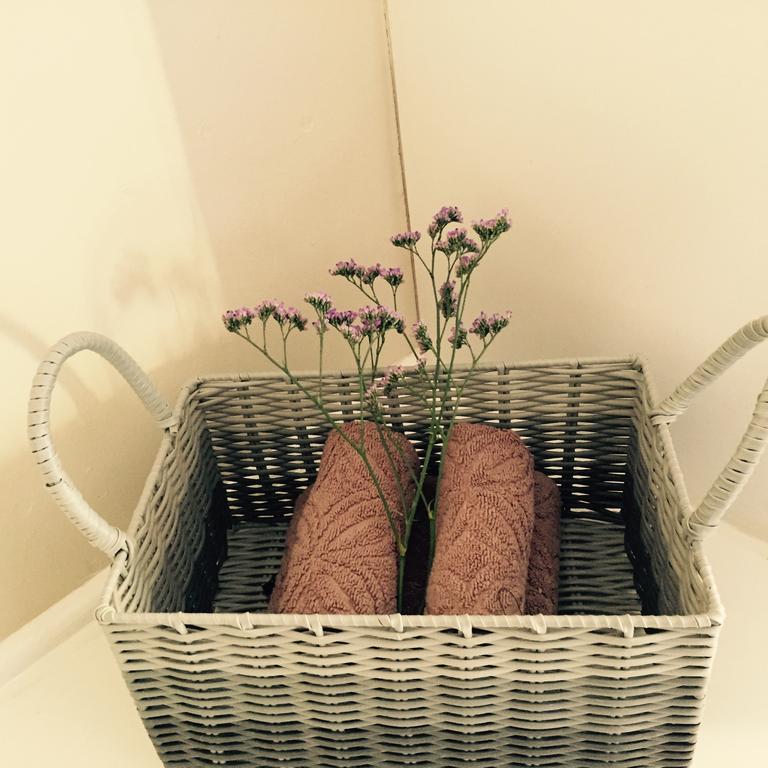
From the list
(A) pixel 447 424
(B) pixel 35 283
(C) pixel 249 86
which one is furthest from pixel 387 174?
(B) pixel 35 283

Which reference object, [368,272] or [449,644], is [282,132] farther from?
[449,644]

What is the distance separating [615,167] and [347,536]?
0.46 meters

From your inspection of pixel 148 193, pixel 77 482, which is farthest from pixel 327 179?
pixel 77 482

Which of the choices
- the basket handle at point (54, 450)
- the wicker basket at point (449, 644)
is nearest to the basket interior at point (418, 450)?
the wicker basket at point (449, 644)

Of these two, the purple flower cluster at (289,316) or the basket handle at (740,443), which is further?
the purple flower cluster at (289,316)

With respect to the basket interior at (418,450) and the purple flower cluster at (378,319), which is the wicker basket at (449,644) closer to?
the basket interior at (418,450)

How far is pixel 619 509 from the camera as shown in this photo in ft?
3.13

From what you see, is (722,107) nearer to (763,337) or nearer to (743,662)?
(763,337)

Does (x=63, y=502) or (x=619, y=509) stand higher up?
(x=63, y=502)

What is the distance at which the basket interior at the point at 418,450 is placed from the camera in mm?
840

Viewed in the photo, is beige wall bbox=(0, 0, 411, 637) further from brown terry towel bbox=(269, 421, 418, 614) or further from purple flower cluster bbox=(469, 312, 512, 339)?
purple flower cluster bbox=(469, 312, 512, 339)

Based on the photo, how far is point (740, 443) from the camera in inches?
23.7

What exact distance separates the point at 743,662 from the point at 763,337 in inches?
13.4

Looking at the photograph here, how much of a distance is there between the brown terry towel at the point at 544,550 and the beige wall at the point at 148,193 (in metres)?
0.37
